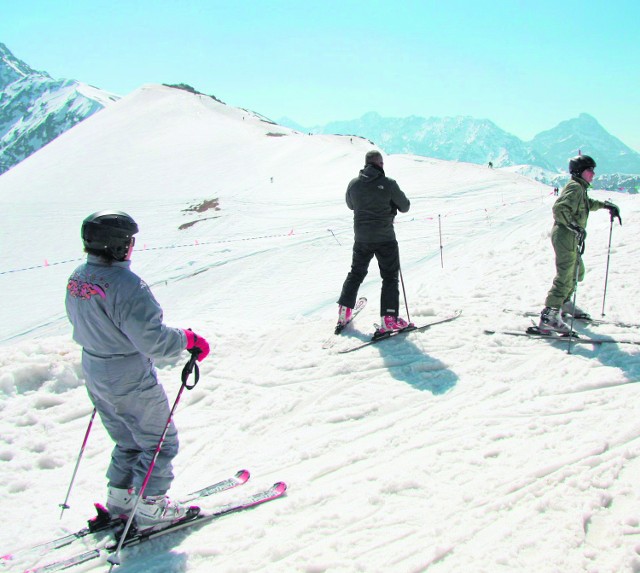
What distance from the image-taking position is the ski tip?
3.63 metres

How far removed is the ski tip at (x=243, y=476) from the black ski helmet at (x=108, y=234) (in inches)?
78.2

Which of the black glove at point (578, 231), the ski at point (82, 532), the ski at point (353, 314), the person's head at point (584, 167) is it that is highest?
the person's head at point (584, 167)

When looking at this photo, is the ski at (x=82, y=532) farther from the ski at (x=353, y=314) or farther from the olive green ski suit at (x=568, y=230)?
the olive green ski suit at (x=568, y=230)

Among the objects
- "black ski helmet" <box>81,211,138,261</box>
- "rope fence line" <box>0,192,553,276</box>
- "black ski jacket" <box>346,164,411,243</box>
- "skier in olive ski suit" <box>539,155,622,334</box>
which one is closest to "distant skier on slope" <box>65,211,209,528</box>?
"black ski helmet" <box>81,211,138,261</box>

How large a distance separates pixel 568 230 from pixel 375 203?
2.45 m

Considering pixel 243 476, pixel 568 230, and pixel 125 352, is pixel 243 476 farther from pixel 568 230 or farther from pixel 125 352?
pixel 568 230

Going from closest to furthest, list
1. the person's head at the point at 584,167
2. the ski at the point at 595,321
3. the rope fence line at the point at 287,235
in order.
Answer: the person's head at the point at 584,167 → the ski at the point at 595,321 → the rope fence line at the point at 287,235

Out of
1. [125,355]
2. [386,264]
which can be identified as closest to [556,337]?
[386,264]

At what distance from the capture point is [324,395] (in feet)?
15.9

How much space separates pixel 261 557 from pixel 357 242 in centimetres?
417

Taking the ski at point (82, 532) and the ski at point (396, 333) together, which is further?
the ski at point (396, 333)

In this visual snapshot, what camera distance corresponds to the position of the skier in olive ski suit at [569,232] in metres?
5.55

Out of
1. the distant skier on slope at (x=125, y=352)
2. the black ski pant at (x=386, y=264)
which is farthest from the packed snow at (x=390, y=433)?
the black ski pant at (x=386, y=264)

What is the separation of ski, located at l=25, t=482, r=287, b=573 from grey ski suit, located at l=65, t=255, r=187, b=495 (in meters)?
0.29
